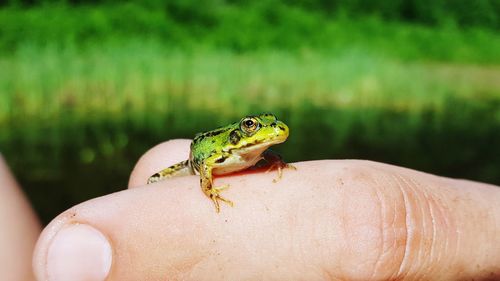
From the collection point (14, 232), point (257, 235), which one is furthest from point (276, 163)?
point (14, 232)

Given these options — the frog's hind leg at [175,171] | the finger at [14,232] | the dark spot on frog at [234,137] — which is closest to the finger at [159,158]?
the frog's hind leg at [175,171]

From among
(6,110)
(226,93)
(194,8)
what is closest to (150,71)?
(226,93)

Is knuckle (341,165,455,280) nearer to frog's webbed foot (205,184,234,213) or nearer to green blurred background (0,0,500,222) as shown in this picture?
frog's webbed foot (205,184,234,213)

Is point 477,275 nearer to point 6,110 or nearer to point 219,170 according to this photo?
point 219,170

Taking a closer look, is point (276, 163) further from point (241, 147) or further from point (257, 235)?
point (257, 235)

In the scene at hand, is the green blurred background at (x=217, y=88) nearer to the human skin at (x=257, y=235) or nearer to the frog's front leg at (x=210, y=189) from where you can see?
the frog's front leg at (x=210, y=189)
